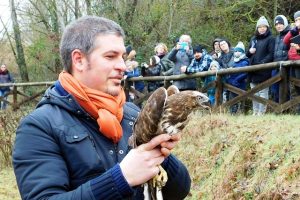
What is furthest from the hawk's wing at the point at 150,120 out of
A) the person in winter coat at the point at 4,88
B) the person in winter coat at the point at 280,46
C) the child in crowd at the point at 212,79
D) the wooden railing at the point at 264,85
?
the person in winter coat at the point at 4,88

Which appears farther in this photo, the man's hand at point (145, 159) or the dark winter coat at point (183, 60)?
the dark winter coat at point (183, 60)

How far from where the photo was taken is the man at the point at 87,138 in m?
2.11

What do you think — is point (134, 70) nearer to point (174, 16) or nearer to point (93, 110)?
point (174, 16)

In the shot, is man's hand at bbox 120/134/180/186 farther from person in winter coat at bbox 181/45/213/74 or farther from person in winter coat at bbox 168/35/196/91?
person in winter coat at bbox 168/35/196/91

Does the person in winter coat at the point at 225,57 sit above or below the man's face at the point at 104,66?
below

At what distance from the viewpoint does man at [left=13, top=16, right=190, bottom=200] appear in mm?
2113

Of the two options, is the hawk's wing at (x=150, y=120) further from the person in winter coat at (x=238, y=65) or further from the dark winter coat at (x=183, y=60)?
the dark winter coat at (x=183, y=60)

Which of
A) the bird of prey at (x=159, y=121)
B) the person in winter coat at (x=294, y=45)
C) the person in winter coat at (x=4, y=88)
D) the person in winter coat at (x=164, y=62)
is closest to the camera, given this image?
the bird of prey at (x=159, y=121)

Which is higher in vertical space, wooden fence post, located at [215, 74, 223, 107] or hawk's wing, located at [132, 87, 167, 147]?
hawk's wing, located at [132, 87, 167, 147]

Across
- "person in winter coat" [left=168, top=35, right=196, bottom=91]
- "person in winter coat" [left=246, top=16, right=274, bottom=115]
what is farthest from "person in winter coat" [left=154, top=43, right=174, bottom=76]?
"person in winter coat" [left=246, top=16, right=274, bottom=115]

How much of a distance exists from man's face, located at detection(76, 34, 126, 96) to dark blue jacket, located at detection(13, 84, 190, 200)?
0.13 metres

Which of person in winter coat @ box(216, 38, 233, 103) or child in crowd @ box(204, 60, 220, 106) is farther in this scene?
child in crowd @ box(204, 60, 220, 106)

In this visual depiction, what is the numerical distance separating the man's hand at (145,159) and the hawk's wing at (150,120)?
77 millimetres

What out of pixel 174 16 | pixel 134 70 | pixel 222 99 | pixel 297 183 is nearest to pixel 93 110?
pixel 297 183
